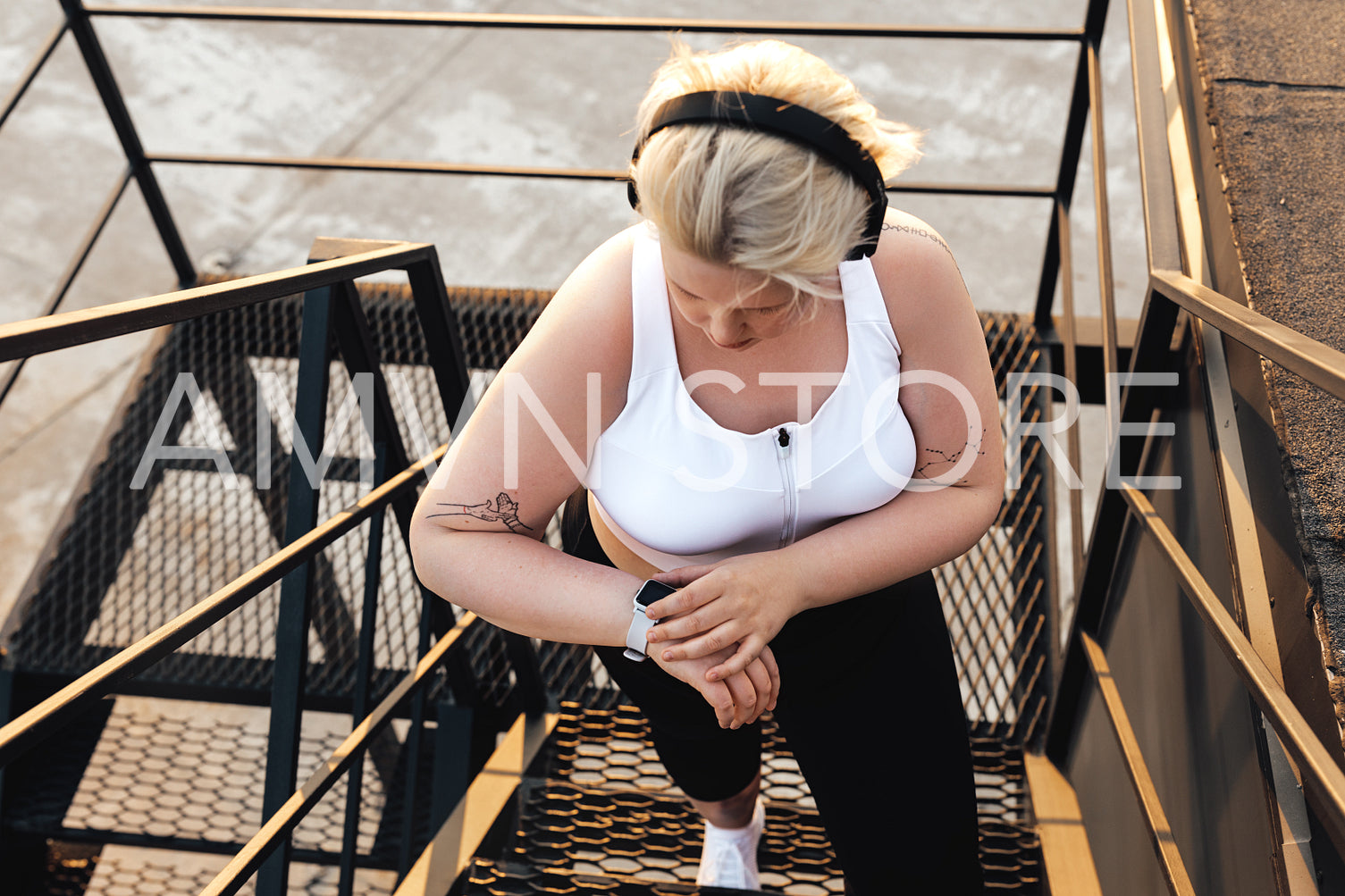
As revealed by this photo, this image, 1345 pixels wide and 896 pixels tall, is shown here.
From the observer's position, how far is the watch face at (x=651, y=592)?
3.09ft

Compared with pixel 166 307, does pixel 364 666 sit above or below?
→ below

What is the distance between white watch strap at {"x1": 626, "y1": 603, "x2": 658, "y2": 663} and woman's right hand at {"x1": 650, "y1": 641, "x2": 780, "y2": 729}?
1 cm

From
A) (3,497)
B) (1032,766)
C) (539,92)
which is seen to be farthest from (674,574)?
(539,92)

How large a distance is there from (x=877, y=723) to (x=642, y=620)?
13.9 inches

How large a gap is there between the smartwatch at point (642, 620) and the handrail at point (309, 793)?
1.56 feet

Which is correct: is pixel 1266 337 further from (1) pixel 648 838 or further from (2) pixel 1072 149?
(2) pixel 1072 149

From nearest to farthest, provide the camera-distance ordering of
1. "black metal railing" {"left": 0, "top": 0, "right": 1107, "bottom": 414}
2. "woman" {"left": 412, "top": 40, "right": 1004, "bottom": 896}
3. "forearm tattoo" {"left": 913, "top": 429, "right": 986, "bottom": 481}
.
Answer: "woman" {"left": 412, "top": 40, "right": 1004, "bottom": 896}, "forearm tattoo" {"left": 913, "top": 429, "right": 986, "bottom": 481}, "black metal railing" {"left": 0, "top": 0, "right": 1107, "bottom": 414}

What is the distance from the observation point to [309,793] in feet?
3.89

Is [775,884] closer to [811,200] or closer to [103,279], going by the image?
[811,200]

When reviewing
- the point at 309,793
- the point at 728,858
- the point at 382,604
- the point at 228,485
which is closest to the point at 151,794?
the point at 382,604

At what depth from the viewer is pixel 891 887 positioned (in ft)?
3.84

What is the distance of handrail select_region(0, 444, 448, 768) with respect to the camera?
2.62ft

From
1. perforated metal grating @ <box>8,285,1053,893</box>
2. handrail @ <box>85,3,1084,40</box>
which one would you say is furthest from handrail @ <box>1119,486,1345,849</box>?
handrail @ <box>85,3,1084,40</box>

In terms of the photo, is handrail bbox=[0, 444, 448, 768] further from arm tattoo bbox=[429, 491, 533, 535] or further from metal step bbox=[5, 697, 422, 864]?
metal step bbox=[5, 697, 422, 864]
